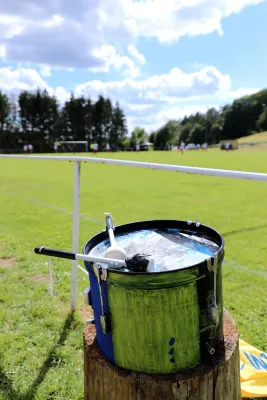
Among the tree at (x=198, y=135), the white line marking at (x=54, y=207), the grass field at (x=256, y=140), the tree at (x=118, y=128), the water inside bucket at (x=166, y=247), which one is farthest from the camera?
the tree at (x=198, y=135)

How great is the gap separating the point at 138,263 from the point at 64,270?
3.41 meters

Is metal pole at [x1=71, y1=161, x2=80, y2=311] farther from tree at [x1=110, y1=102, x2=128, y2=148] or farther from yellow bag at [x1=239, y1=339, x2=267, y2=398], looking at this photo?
tree at [x1=110, y1=102, x2=128, y2=148]

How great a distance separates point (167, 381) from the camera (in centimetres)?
164

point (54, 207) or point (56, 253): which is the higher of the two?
point (56, 253)

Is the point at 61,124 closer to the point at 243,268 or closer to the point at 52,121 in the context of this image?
the point at 52,121

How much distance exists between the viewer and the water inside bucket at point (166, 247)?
1815 mm

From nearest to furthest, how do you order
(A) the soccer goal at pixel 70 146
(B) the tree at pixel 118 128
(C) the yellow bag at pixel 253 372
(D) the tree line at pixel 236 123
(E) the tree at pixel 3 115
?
(C) the yellow bag at pixel 253 372
(E) the tree at pixel 3 115
(A) the soccer goal at pixel 70 146
(B) the tree at pixel 118 128
(D) the tree line at pixel 236 123

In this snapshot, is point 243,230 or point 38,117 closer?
point 243,230

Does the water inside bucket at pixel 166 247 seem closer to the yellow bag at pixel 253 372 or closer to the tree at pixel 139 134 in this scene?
the yellow bag at pixel 253 372

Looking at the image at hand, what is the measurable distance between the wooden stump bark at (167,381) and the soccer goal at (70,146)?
64.8 metres

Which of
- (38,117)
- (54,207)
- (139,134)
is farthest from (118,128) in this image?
(54,207)

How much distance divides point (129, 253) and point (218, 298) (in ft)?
1.73

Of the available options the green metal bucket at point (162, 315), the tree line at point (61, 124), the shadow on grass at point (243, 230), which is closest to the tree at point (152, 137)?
the tree line at point (61, 124)

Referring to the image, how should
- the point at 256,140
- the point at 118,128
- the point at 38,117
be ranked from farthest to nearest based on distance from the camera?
1. the point at 118,128
2. the point at 256,140
3. the point at 38,117
